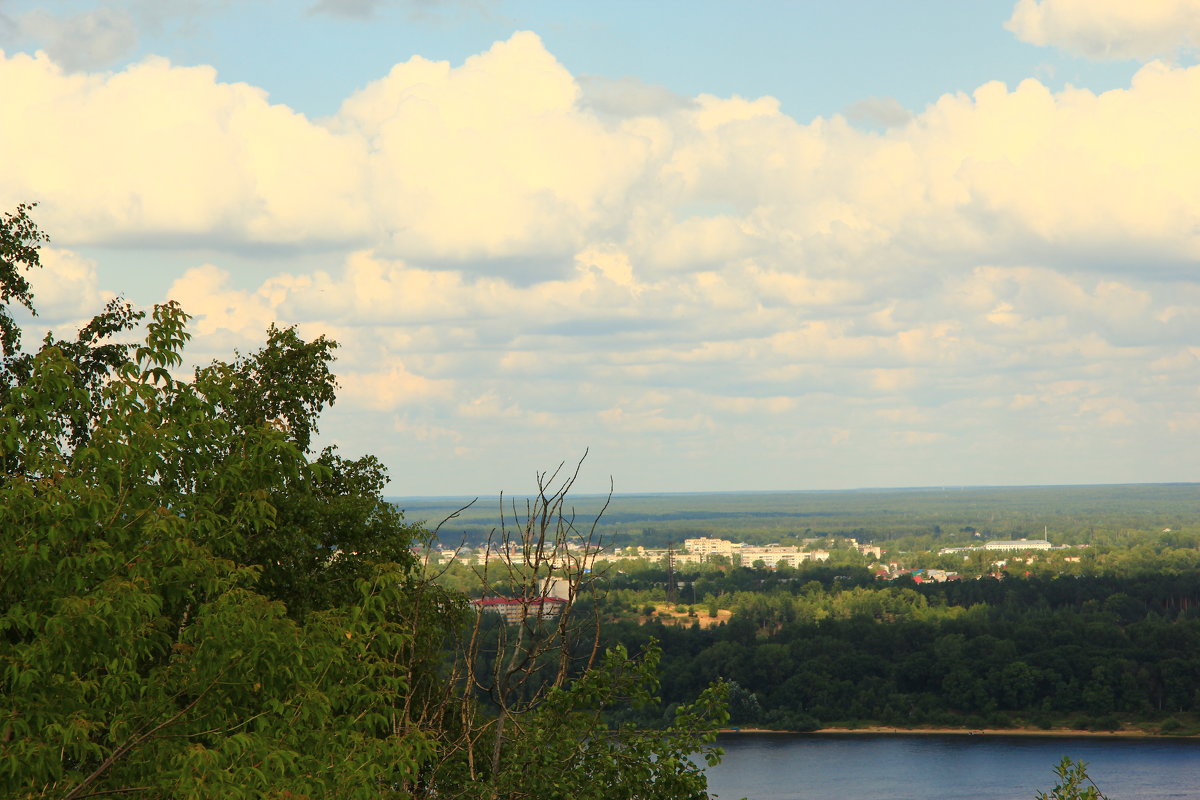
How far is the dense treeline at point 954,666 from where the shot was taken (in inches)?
3969

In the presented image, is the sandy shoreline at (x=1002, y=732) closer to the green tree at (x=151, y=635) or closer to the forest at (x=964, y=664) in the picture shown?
the forest at (x=964, y=664)

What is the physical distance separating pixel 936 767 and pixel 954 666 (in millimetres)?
25271

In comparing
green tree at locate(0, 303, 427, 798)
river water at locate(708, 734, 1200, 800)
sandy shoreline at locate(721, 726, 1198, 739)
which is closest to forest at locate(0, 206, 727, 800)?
green tree at locate(0, 303, 427, 798)

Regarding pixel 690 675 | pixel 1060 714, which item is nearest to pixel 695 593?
pixel 690 675

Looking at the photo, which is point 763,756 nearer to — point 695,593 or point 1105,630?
point 1105,630

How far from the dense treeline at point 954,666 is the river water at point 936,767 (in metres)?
4.42

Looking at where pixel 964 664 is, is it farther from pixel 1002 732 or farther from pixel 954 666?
pixel 1002 732

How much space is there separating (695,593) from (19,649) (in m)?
160

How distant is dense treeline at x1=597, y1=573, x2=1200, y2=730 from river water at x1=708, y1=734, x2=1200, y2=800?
4418mm

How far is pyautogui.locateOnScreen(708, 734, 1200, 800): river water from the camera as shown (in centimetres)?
7225

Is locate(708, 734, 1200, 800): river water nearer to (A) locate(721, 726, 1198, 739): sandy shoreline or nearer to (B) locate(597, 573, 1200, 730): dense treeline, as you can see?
(A) locate(721, 726, 1198, 739): sandy shoreline

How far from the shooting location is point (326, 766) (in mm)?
8742

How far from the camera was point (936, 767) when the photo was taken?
81688 millimetres

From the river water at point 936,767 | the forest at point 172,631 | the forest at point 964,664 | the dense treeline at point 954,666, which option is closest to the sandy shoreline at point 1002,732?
the forest at point 964,664
